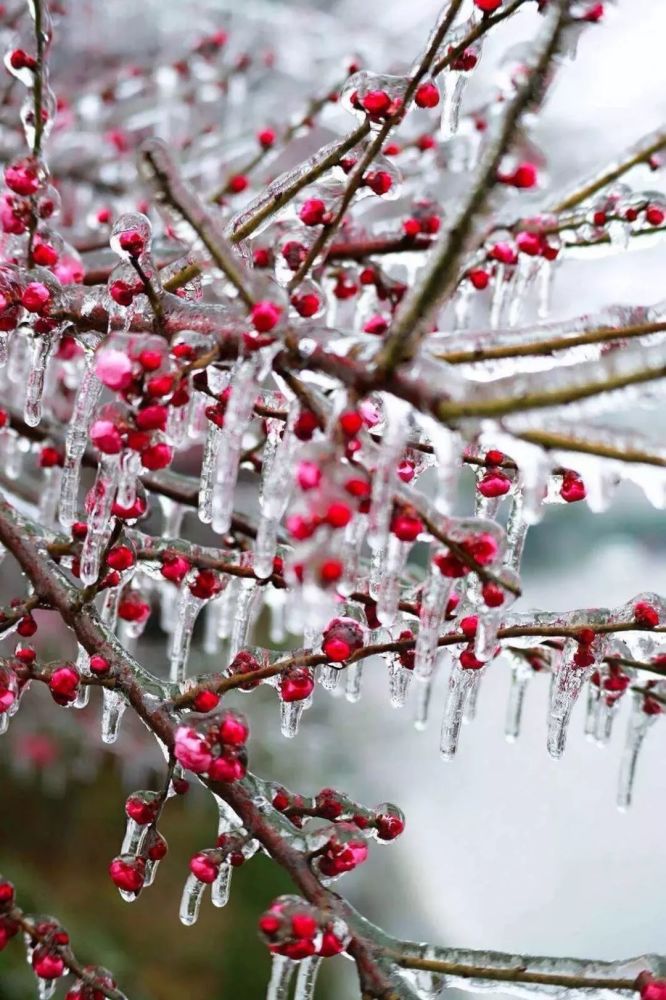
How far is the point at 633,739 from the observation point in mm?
1527

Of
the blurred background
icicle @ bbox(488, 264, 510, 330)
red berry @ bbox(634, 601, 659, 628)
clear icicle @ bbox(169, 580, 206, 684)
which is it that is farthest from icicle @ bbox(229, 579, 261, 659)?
the blurred background

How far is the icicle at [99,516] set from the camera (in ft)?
3.43

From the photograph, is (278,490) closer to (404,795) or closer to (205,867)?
(205,867)

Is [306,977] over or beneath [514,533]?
beneath

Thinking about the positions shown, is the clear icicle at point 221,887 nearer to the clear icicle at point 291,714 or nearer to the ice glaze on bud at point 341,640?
the clear icicle at point 291,714

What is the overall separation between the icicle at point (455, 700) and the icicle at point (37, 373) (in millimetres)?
617

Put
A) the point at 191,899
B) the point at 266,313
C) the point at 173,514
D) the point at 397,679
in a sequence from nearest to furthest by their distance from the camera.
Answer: the point at 266,313 → the point at 191,899 → the point at 397,679 → the point at 173,514

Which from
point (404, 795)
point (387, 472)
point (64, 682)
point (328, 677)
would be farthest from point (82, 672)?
point (404, 795)

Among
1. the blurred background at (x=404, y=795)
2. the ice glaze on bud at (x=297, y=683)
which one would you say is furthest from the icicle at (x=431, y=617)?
the blurred background at (x=404, y=795)

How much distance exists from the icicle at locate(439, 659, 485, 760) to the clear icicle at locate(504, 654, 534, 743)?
248 millimetres

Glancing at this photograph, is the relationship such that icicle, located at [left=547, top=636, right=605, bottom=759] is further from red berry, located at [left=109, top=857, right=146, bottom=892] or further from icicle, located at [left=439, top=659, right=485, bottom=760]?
red berry, located at [left=109, top=857, right=146, bottom=892]

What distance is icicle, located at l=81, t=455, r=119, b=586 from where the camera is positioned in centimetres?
104

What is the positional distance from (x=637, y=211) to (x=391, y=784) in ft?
15.7

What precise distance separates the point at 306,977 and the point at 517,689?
2.26ft
